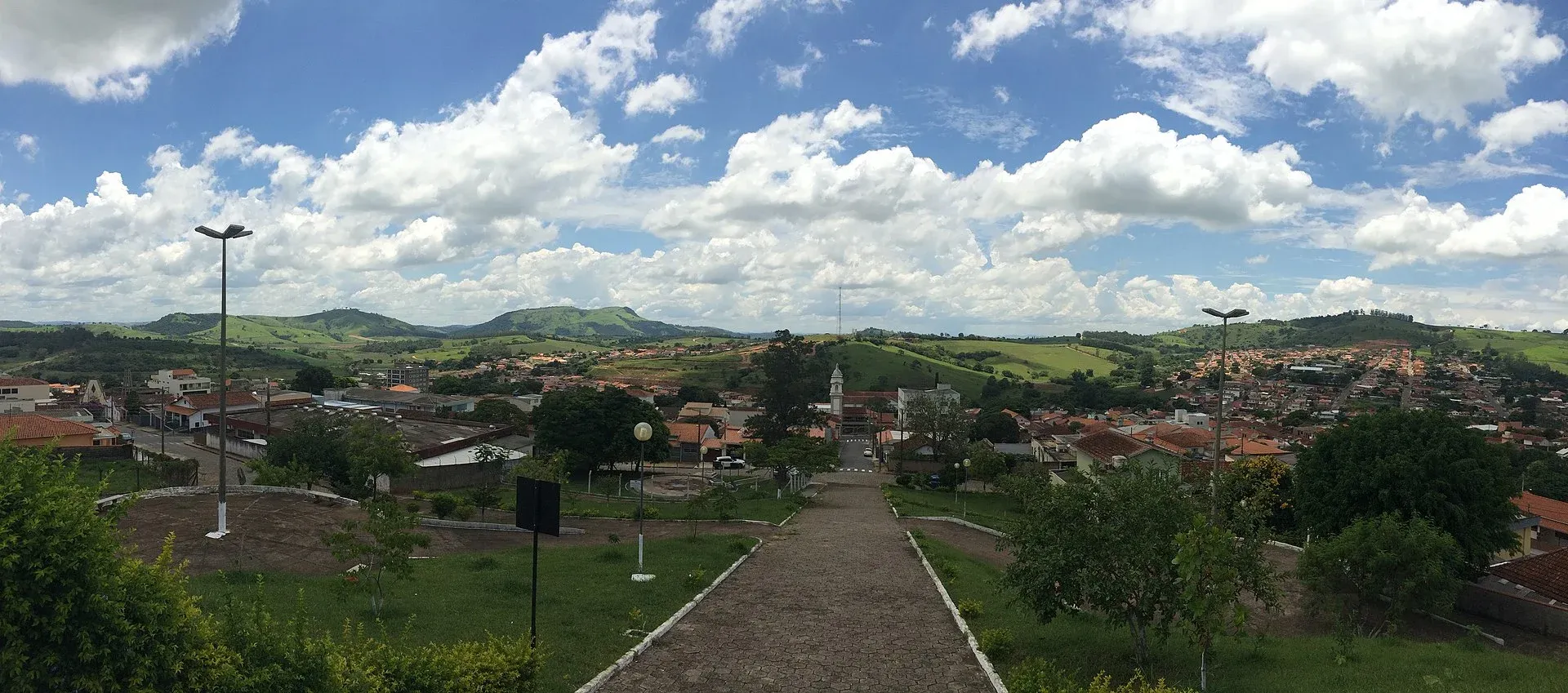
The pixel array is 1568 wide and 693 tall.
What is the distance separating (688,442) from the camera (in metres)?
63.9

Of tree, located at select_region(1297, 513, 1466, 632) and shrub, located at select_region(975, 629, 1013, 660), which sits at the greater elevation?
shrub, located at select_region(975, 629, 1013, 660)

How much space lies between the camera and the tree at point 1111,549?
9656 millimetres

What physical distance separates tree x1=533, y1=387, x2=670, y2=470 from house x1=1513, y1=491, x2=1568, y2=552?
44.6 metres

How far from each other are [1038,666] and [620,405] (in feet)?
127

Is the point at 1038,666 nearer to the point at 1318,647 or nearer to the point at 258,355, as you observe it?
the point at 1318,647

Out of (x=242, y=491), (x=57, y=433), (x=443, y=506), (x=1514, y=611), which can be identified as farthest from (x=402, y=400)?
(x=1514, y=611)

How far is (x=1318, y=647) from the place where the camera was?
38.7 feet

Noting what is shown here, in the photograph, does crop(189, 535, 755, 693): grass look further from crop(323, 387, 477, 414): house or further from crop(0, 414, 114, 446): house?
crop(323, 387, 477, 414): house

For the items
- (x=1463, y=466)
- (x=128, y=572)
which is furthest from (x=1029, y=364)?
(x=128, y=572)

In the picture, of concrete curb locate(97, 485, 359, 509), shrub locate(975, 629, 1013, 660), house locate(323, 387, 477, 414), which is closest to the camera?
shrub locate(975, 629, 1013, 660)

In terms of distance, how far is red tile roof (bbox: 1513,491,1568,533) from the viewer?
3953 cm

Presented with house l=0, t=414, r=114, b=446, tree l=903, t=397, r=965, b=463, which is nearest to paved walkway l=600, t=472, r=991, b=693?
tree l=903, t=397, r=965, b=463

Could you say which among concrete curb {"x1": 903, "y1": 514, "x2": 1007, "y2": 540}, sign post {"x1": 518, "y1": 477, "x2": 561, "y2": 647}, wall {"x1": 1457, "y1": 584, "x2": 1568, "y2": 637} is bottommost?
wall {"x1": 1457, "y1": 584, "x2": 1568, "y2": 637}

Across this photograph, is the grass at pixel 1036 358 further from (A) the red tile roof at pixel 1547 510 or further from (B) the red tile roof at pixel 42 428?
(B) the red tile roof at pixel 42 428
